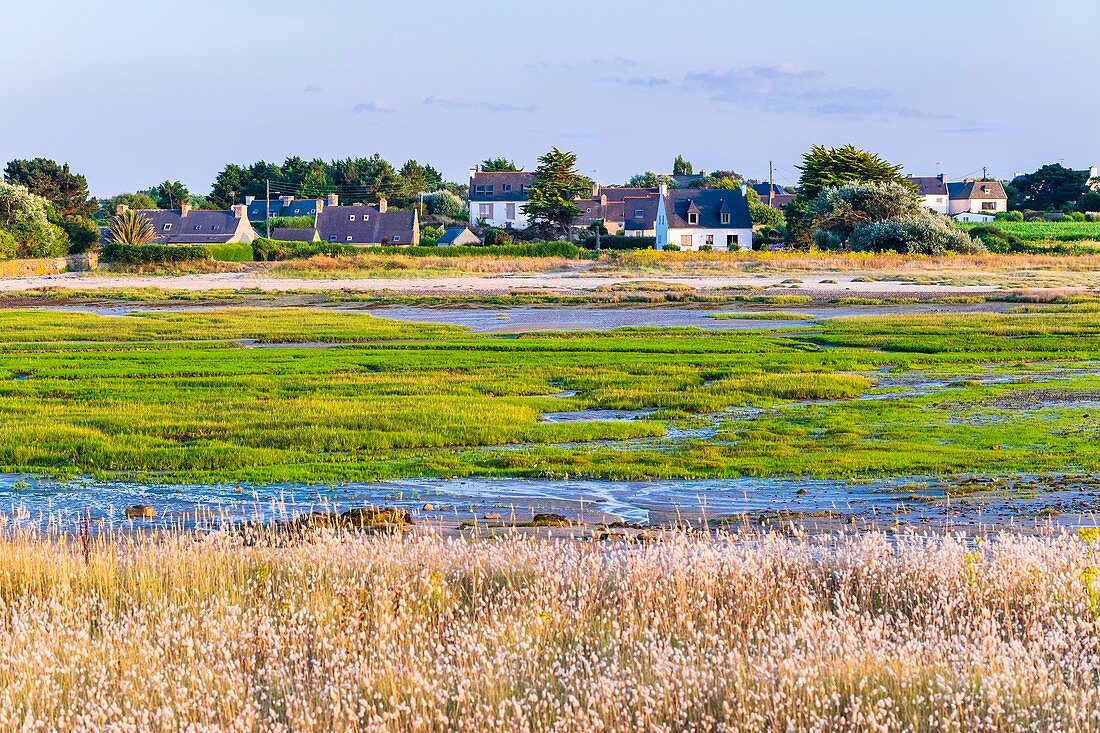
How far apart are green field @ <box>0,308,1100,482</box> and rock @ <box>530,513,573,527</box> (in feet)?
11.2

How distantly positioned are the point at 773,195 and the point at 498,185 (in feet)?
129

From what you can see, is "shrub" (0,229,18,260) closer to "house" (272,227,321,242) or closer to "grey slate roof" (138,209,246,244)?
"grey slate roof" (138,209,246,244)

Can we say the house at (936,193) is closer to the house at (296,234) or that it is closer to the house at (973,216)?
the house at (973,216)

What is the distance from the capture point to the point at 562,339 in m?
44.2

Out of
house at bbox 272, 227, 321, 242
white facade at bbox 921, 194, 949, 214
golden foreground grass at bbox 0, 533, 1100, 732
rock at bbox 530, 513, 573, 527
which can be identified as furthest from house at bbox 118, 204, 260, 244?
golden foreground grass at bbox 0, 533, 1100, 732

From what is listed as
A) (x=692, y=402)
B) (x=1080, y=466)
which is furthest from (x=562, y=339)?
(x=1080, y=466)

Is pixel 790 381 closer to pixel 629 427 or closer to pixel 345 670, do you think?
pixel 629 427

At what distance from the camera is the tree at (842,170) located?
114 meters

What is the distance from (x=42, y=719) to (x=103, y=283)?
8391 centimetres

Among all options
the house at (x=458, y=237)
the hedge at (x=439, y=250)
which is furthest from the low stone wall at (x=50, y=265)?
the house at (x=458, y=237)

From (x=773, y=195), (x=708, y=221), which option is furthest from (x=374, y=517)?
(x=773, y=195)

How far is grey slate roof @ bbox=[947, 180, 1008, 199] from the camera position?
180 meters

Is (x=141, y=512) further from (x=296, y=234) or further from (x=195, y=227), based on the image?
(x=296, y=234)

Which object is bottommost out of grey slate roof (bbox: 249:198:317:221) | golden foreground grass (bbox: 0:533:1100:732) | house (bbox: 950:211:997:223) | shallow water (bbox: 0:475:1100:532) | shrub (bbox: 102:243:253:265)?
shallow water (bbox: 0:475:1100:532)
